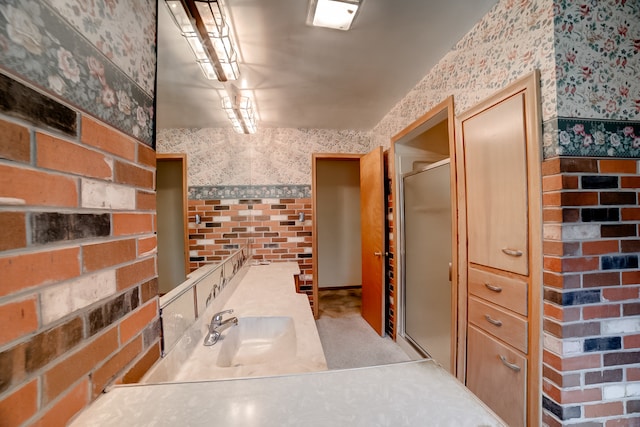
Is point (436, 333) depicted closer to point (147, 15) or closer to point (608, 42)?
point (608, 42)

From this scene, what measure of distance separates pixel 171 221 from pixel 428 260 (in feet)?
6.10

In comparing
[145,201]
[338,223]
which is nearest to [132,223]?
[145,201]

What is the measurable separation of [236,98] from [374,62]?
3.31 feet

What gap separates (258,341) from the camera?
4.08 ft

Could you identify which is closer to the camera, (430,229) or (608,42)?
(608,42)

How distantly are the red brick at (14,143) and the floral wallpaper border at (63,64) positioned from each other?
0.28 feet

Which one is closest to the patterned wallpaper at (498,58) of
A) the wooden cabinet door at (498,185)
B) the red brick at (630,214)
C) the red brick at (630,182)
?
the wooden cabinet door at (498,185)

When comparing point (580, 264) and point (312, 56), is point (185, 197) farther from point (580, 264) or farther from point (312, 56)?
point (580, 264)

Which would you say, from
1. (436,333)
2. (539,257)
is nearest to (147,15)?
(539,257)

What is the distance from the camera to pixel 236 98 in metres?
1.77

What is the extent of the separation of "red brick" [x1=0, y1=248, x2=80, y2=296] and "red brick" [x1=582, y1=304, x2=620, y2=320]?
5.48 feet

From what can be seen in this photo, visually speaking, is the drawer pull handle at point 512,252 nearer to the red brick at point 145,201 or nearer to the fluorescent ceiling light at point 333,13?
the fluorescent ceiling light at point 333,13

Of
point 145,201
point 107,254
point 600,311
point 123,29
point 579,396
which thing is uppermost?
point 123,29

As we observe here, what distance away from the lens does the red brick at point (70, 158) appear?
0.42 meters
